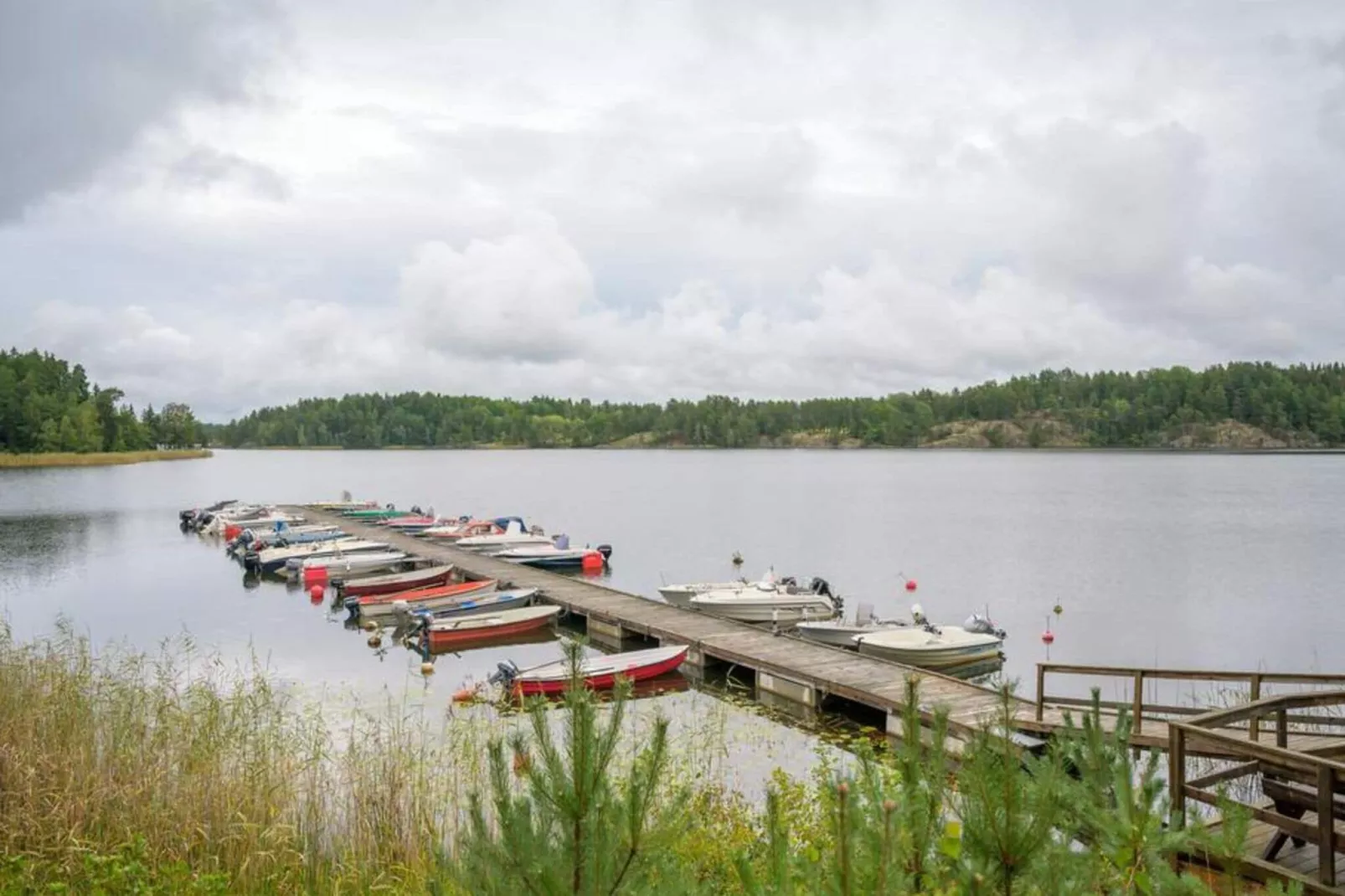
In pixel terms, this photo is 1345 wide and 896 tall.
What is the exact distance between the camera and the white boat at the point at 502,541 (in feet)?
125

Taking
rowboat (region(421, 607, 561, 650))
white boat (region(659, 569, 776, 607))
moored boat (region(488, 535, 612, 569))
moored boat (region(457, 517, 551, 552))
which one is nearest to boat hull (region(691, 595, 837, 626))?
white boat (region(659, 569, 776, 607))

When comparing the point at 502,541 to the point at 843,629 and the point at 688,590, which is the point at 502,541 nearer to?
the point at 688,590

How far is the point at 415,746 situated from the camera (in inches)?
474

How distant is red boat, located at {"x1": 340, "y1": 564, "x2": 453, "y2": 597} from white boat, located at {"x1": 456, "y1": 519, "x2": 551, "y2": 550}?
647cm

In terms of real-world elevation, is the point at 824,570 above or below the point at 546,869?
below

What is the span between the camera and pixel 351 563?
3325 centimetres

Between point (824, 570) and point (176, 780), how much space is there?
30882 mm

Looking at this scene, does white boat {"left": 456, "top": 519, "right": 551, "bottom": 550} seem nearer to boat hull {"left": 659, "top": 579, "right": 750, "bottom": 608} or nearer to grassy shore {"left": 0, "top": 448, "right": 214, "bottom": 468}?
boat hull {"left": 659, "top": 579, "right": 750, "bottom": 608}

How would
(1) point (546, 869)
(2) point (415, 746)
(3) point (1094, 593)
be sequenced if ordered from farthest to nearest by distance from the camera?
(3) point (1094, 593) < (2) point (415, 746) < (1) point (546, 869)

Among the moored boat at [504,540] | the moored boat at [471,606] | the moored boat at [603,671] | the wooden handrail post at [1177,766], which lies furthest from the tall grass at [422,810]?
the moored boat at [504,540]

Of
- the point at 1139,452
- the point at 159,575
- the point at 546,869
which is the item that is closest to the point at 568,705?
the point at 546,869

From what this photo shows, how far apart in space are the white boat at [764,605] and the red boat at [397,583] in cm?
1036

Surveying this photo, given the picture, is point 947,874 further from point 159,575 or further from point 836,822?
point 159,575

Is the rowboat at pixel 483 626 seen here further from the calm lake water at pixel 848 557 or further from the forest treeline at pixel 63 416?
the forest treeline at pixel 63 416
